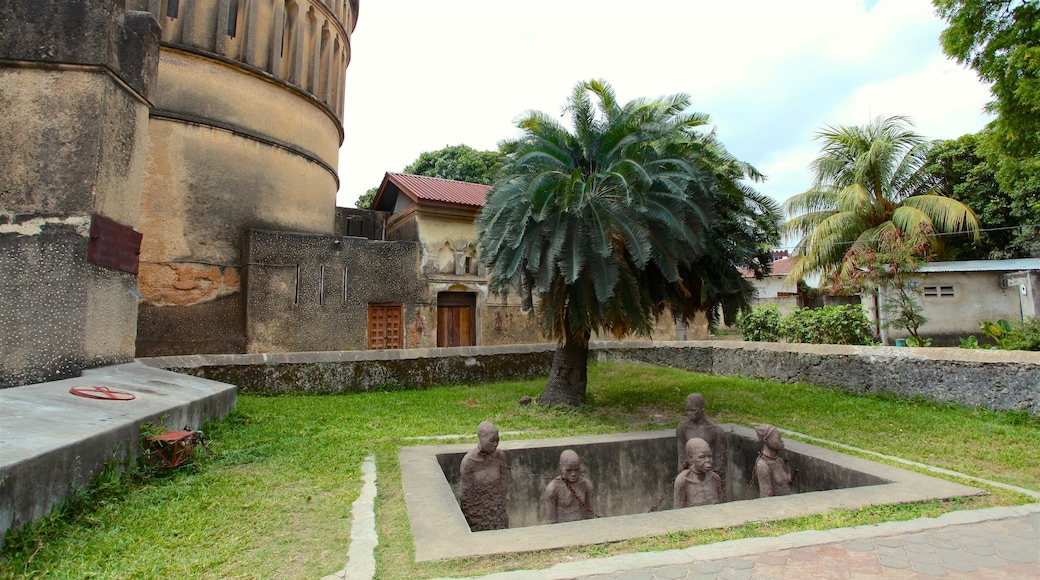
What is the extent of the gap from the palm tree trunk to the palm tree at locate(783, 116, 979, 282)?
42.6 feet

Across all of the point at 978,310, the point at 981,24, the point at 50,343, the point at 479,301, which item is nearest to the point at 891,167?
the point at 978,310

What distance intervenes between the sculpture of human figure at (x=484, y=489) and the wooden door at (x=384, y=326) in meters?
11.9

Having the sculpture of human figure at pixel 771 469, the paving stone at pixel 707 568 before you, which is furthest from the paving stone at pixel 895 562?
the sculpture of human figure at pixel 771 469

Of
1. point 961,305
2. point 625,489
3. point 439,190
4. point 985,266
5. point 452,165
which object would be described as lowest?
point 625,489

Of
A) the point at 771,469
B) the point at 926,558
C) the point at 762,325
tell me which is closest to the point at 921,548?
the point at 926,558

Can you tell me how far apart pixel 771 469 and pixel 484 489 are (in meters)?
2.89

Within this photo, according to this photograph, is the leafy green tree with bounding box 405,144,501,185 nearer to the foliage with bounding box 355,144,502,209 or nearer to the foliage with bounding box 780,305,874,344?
the foliage with bounding box 355,144,502,209

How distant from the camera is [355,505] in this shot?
14.0 feet

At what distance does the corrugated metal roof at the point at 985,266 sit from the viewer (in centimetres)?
1680

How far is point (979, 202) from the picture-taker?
63.8 feet

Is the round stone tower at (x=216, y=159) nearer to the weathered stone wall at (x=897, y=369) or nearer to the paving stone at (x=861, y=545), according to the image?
the weathered stone wall at (x=897, y=369)

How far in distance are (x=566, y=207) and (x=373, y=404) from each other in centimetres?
488

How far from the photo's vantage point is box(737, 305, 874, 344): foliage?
1264 cm

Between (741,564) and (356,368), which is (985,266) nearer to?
(356,368)
